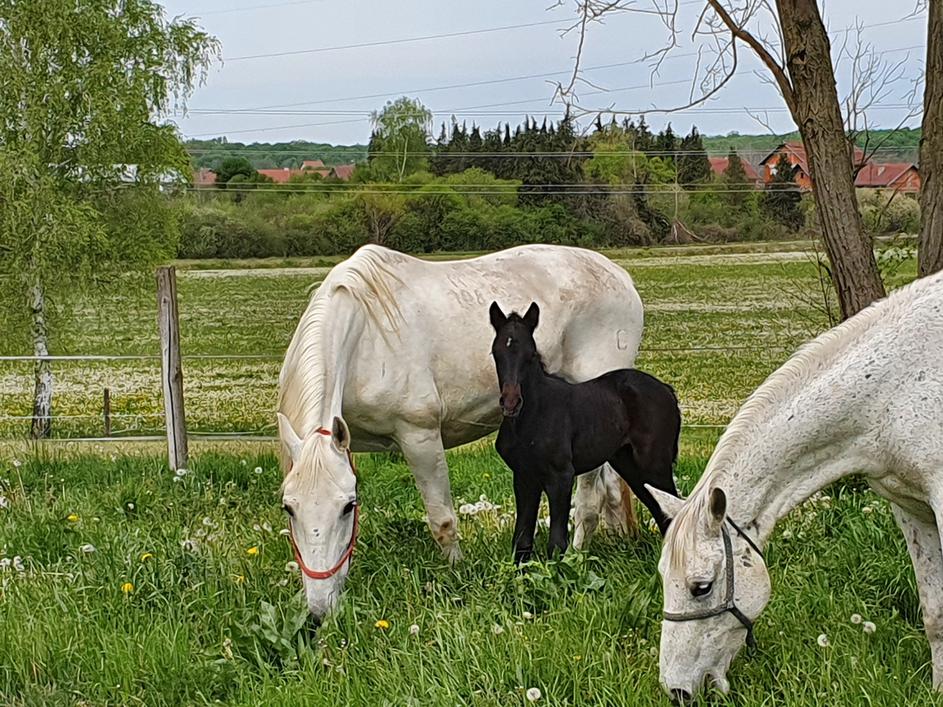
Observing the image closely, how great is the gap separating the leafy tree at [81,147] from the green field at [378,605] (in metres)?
7.67

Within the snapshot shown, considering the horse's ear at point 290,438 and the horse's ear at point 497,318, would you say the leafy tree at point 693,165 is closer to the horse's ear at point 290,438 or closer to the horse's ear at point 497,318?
the horse's ear at point 497,318

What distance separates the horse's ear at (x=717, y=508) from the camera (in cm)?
298

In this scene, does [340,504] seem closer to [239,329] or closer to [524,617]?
[524,617]

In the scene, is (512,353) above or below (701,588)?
above

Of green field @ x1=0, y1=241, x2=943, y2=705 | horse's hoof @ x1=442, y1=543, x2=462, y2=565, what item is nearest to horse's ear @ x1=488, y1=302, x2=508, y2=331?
green field @ x1=0, y1=241, x2=943, y2=705

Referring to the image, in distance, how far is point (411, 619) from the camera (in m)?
4.02

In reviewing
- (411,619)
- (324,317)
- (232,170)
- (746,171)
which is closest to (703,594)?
(411,619)

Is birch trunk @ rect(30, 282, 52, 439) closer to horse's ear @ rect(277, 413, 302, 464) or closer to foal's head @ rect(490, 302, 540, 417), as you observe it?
horse's ear @ rect(277, 413, 302, 464)

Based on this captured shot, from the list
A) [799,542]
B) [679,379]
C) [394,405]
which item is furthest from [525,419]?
[679,379]

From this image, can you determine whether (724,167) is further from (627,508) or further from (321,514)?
(321,514)

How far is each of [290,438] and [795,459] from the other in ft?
6.71

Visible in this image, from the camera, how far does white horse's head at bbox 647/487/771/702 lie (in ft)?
10.2

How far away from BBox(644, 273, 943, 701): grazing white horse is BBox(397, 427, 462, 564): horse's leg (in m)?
1.86

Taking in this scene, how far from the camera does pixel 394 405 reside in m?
4.95
